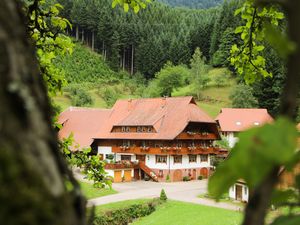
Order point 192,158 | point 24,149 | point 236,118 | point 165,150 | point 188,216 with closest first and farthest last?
point 24,149 < point 188,216 < point 165,150 < point 192,158 < point 236,118

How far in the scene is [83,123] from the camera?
44.6 meters

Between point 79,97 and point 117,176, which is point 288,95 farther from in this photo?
point 79,97

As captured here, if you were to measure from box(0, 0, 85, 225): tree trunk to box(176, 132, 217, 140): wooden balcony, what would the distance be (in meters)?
35.7

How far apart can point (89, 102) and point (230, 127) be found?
86.7 ft

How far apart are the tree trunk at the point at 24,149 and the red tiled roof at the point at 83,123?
40623 mm

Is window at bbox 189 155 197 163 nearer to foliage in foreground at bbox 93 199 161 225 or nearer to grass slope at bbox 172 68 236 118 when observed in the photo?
foliage in foreground at bbox 93 199 161 225

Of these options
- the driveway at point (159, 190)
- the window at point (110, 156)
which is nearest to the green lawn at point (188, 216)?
the driveway at point (159, 190)

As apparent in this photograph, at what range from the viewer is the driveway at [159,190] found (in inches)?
1059

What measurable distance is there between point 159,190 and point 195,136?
8623mm

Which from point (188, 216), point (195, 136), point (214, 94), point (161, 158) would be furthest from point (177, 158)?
point (214, 94)

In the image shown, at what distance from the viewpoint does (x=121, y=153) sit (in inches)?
1534

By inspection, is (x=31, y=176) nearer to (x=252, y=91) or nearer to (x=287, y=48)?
(x=287, y=48)

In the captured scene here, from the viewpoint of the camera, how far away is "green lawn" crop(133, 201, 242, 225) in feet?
70.2

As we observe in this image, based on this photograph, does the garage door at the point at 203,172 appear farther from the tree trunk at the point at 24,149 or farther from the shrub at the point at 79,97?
the tree trunk at the point at 24,149
